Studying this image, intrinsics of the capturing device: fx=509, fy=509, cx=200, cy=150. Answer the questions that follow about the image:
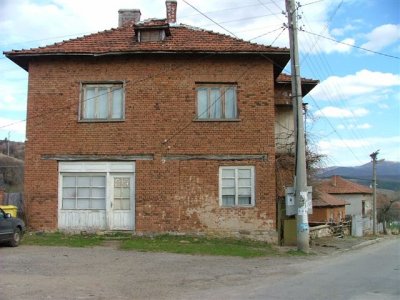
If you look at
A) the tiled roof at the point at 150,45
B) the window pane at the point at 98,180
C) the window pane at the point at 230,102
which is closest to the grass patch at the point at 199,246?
the window pane at the point at 98,180

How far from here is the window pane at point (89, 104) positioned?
1969 centimetres

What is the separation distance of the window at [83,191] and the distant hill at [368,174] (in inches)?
401

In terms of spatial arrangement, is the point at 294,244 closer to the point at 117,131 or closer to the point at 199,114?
the point at 199,114

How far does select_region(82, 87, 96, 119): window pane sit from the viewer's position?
19688mm

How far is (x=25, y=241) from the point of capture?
17203 mm

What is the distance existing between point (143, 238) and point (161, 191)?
73.7 inches

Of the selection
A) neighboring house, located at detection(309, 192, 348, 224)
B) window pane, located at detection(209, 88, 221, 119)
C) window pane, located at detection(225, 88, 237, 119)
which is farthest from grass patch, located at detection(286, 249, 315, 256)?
neighboring house, located at detection(309, 192, 348, 224)

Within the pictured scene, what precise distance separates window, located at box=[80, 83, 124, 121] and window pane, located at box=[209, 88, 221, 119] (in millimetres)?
3442

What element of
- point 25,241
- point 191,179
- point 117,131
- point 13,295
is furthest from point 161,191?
point 13,295

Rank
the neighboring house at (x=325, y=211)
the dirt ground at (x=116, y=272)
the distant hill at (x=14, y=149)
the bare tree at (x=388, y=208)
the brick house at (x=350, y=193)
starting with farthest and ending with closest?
the distant hill at (x=14, y=149) < the bare tree at (x=388, y=208) < the brick house at (x=350, y=193) < the neighboring house at (x=325, y=211) < the dirt ground at (x=116, y=272)

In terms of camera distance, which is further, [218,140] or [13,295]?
[218,140]

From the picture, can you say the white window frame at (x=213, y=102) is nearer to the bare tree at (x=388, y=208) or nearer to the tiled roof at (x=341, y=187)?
the tiled roof at (x=341, y=187)

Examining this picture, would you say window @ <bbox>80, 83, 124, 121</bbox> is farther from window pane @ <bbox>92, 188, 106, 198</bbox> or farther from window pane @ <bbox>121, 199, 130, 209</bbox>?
window pane @ <bbox>121, 199, 130, 209</bbox>

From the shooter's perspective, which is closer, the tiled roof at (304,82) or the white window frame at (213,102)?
the white window frame at (213,102)
